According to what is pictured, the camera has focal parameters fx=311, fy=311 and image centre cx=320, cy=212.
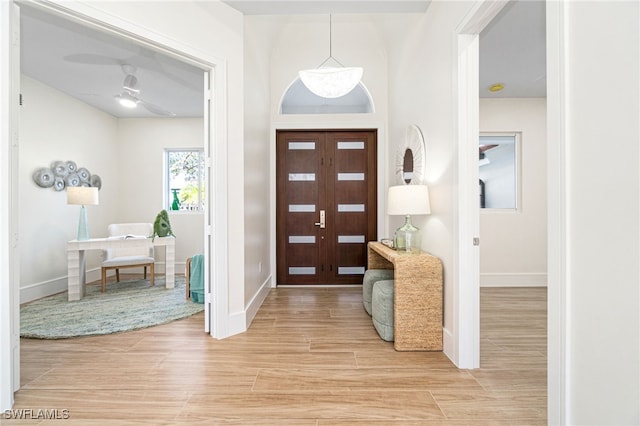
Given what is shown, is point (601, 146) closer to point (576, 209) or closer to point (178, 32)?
point (576, 209)

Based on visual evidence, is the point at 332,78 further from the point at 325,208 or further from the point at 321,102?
the point at 325,208

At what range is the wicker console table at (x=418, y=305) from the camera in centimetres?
246

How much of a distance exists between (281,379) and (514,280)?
4074 mm

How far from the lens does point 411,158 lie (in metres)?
3.32

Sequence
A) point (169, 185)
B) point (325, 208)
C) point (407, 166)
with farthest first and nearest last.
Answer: point (169, 185) < point (325, 208) < point (407, 166)

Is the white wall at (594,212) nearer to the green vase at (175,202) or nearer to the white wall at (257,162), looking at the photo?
the white wall at (257,162)

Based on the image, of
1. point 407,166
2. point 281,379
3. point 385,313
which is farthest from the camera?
point 407,166

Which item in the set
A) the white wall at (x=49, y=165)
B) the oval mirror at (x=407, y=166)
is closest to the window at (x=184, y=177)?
the white wall at (x=49, y=165)

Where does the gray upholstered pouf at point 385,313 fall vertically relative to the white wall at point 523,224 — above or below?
below

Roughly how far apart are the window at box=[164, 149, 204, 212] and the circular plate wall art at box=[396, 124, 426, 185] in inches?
149

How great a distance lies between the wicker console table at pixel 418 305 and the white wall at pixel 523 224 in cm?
265

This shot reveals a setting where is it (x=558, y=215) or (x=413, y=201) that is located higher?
(x=413, y=201)

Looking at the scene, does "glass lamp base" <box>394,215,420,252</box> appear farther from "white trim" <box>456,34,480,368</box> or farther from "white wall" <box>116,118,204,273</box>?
"white wall" <box>116,118,204,273</box>

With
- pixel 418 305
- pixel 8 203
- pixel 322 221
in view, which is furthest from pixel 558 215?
pixel 322 221
